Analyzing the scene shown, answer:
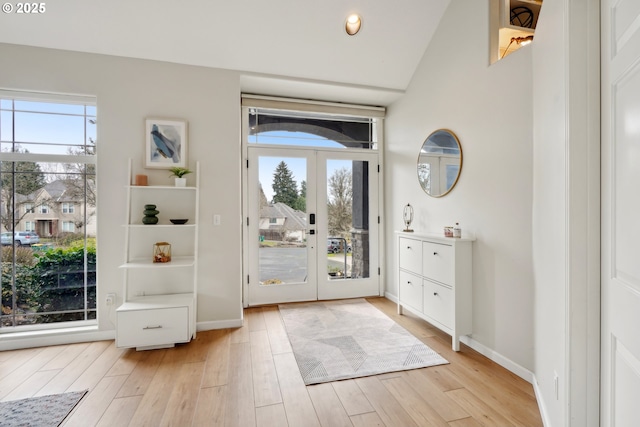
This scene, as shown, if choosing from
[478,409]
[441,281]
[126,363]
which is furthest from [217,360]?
[441,281]

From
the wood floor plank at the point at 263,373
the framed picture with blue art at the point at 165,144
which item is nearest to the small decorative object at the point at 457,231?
the wood floor plank at the point at 263,373

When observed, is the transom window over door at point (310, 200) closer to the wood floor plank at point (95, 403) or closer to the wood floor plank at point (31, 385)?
the wood floor plank at point (95, 403)

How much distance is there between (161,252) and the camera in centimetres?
282

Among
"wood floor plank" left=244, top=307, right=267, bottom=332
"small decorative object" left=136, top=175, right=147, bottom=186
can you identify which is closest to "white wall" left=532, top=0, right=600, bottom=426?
"wood floor plank" left=244, top=307, right=267, bottom=332

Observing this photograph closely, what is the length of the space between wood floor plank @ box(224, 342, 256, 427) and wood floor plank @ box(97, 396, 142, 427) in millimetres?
557

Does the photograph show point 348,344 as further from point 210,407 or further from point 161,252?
point 161,252

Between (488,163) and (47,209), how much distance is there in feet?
13.3

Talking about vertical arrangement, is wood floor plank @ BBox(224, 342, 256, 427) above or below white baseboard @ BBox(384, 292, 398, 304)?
below

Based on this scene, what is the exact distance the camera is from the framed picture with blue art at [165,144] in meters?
2.90

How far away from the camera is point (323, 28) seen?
287 cm

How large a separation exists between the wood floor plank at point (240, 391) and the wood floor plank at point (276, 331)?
0.80 ft

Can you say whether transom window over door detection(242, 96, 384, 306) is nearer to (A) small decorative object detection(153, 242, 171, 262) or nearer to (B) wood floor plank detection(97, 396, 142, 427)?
(A) small decorative object detection(153, 242, 171, 262)

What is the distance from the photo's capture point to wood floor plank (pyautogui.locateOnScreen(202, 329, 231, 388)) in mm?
2117

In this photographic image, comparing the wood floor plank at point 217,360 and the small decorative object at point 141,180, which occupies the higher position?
the small decorative object at point 141,180
